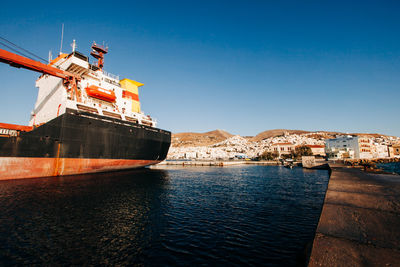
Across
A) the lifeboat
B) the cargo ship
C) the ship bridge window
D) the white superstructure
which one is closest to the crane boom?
the cargo ship

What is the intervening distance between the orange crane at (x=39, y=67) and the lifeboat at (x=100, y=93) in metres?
1.59

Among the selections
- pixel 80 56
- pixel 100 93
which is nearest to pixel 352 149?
pixel 100 93

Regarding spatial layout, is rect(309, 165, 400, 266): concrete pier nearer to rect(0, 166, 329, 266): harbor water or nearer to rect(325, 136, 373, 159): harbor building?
rect(0, 166, 329, 266): harbor water

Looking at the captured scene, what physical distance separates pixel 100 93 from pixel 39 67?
7.27 metres

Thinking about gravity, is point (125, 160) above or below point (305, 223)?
above

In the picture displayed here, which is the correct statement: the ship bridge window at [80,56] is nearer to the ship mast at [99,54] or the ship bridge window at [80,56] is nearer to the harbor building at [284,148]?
the ship mast at [99,54]

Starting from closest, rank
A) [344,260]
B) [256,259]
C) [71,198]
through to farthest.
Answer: [344,260] < [256,259] < [71,198]

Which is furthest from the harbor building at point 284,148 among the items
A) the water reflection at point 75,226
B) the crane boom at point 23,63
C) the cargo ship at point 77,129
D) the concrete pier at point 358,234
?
the concrete pier at point 358,234

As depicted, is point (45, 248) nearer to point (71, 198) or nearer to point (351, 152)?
point (71, 198)

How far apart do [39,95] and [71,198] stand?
29.0 metres

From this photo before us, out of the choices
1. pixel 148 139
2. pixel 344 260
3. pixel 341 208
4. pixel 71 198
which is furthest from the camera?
pixel 148 139

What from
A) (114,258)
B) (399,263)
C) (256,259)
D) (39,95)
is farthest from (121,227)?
(39,95)

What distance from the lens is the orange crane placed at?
63.0 feet

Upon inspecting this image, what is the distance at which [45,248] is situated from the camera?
6.70m
